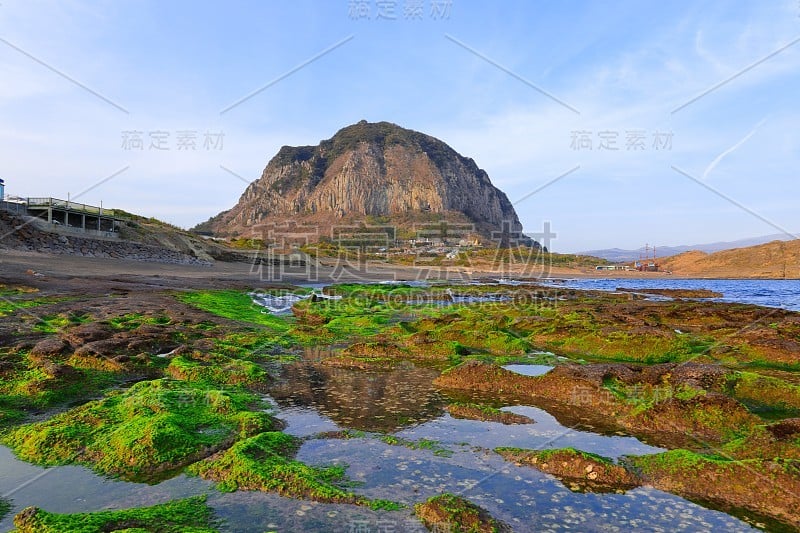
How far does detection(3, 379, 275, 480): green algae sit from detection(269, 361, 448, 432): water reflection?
5.52 ft

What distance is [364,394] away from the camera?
11.9m

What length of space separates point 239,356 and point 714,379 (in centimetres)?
1479

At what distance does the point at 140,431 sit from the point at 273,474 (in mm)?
2939

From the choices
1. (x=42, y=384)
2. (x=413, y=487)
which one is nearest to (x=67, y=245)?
(x=42, y=384)

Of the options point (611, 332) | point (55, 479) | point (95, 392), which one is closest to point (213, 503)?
point (55, 479)

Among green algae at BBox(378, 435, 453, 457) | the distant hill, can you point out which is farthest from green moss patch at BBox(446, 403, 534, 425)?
the distant hill

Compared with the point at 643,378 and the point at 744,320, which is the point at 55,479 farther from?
the point at 744,320

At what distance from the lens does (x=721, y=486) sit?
6973 mm

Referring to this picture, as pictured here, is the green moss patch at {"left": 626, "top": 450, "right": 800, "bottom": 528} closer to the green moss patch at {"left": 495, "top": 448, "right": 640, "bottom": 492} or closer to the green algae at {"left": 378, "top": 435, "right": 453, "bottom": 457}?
the green moss patch at {"left": 495, "top": 448, "right": 640, "bottom": 492}

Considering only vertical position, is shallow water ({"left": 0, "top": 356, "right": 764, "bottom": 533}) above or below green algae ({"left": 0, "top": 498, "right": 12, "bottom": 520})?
below

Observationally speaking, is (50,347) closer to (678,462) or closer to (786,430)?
(678,462)

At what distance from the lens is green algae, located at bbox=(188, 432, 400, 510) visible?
6453 mm

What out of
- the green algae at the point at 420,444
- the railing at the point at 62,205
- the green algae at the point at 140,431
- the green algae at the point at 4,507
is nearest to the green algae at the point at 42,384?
the green algae at the point at 140,431

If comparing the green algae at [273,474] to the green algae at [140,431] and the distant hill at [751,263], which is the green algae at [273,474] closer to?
the green algae at [140,431]
